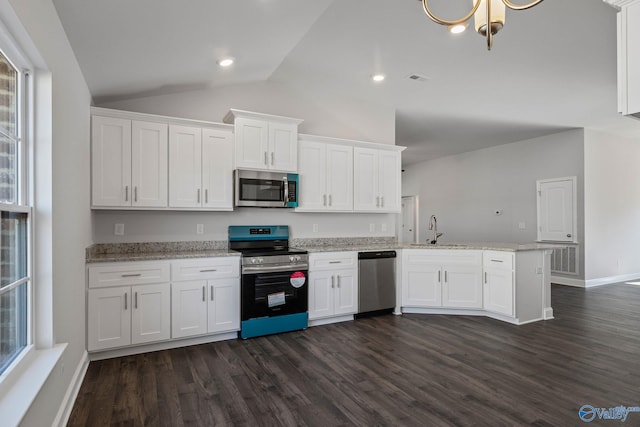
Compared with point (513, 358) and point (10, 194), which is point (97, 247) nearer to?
point (10, 194)

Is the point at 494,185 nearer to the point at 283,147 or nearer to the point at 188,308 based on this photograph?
the point at 283,147

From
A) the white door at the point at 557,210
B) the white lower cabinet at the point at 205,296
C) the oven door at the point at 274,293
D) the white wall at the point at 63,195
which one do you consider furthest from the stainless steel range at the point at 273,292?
the white door at the point at 557,210

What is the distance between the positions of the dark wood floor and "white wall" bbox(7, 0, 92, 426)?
16.9 inches

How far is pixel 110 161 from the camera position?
10.9ft

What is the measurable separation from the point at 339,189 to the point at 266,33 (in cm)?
207

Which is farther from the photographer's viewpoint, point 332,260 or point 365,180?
point 365,180

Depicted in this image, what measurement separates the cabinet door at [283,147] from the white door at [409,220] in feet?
21.3

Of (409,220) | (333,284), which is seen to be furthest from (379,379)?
(409,220)

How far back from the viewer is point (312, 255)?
4016mm

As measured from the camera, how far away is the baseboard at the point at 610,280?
630cm

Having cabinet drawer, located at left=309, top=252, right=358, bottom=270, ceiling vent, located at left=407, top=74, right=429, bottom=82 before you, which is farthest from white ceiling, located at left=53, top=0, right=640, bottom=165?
cabinet drawer, located at left=309, top=252, right=358, bottom=270

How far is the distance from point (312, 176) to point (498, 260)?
2377mm

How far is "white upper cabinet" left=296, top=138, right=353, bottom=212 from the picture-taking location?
434 centimetres

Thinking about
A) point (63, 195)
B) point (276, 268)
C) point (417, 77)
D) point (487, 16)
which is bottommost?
point (276, 268)
